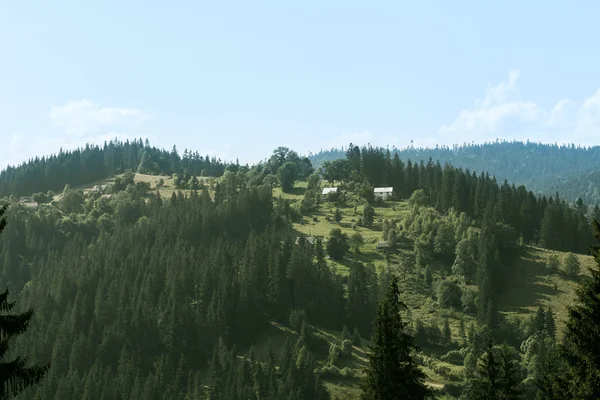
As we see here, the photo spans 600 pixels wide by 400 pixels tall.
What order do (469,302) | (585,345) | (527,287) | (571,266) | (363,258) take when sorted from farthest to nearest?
1. (363,258)
2. (527,287)
3. (571,266)
4. (469,302)
5. (585,345)

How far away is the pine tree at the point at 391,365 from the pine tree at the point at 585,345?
7123 millimetres

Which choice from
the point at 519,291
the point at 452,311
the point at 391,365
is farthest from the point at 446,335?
the point at 391,365

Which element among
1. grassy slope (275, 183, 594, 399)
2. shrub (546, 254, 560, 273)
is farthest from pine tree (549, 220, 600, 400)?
shrub (546, 254, 560, 273)

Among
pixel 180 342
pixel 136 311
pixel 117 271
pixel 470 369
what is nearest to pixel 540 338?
pixel 470 369

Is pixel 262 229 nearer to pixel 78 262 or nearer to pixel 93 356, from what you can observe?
pixel 78 262

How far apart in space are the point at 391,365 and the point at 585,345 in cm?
900

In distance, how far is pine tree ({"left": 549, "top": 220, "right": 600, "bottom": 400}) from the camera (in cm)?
2658

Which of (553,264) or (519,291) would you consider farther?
(553,264)

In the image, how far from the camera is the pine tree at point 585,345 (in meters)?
26.6

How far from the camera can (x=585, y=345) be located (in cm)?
2767

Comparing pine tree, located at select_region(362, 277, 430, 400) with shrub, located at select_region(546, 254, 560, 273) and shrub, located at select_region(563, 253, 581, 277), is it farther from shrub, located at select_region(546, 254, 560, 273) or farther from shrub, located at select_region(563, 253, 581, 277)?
shrub, located at select_region(546, 254, 560, 273)

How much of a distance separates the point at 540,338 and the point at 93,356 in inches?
3699

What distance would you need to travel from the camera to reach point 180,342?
134 metres

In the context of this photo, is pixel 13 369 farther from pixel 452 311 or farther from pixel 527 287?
pixel 527 287
